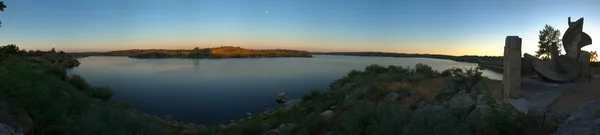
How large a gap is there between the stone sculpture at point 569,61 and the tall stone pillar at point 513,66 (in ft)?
12.3

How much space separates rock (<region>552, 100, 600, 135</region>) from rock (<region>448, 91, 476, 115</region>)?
10.1 ft

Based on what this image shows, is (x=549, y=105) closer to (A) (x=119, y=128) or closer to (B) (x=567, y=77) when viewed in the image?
(B) (x=567, y=77)

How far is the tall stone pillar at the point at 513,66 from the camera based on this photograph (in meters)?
9.82

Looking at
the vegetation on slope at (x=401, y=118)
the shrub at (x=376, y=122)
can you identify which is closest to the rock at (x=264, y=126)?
the vegetation on slope at (x=401, y=118)

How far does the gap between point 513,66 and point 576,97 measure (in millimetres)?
1738

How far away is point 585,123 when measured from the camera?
13.7 feet

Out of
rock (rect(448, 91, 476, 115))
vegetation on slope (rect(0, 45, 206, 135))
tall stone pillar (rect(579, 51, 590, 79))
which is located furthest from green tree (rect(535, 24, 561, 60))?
vegetation on slope (rect(0, 45, 206, 135))

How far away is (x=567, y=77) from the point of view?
12.8 meters

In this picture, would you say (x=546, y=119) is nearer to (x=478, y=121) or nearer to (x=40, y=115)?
(x=478, y=121)

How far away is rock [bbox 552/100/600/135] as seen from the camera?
3758 millimetres

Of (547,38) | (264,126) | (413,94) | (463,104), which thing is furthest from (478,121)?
(547,38)

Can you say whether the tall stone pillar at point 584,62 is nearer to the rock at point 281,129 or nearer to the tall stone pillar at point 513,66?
the tall stone pillar at point 513,66

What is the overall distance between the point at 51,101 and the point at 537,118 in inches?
431

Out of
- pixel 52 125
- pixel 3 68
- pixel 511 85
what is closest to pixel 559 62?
pixel 511 85
